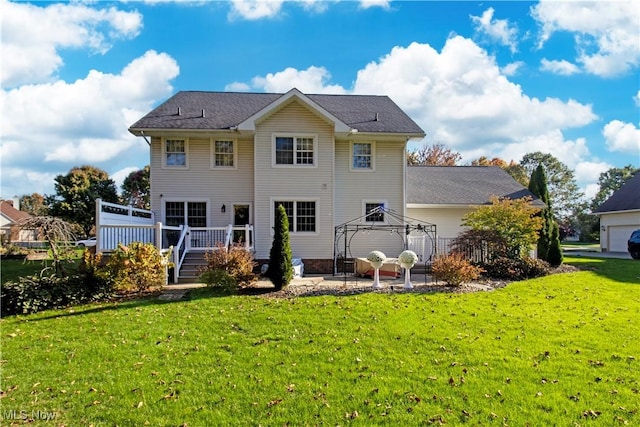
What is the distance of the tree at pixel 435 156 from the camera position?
42562 millimetres

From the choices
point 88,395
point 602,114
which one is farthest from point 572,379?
point 602,114

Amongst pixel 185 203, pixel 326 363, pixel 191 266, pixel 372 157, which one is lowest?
pixel 326 363

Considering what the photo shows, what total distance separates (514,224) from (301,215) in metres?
8.37

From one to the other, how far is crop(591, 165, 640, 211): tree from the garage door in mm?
26793

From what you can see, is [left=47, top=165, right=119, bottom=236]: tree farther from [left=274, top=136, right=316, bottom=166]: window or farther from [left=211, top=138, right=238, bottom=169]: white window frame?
[left=274, top=136, right=316, bottom=166]: window

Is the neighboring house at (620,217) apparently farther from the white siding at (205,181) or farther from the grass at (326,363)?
the white siding at (205,181)

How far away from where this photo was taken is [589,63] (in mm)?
14484

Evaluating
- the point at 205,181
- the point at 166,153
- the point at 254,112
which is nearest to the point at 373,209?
the point at 254,112

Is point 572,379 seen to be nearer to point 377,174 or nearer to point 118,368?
point 118,368

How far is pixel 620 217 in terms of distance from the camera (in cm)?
2842

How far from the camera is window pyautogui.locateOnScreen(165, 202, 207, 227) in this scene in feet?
53.3

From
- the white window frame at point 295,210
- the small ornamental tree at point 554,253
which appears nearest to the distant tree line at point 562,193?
the small ornamental tree at point 554,253

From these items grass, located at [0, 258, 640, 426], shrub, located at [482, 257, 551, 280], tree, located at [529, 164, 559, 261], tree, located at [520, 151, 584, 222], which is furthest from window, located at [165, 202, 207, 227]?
tree, located at [520, 151, 584, 222]

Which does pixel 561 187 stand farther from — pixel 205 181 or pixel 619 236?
pixel 205 181
